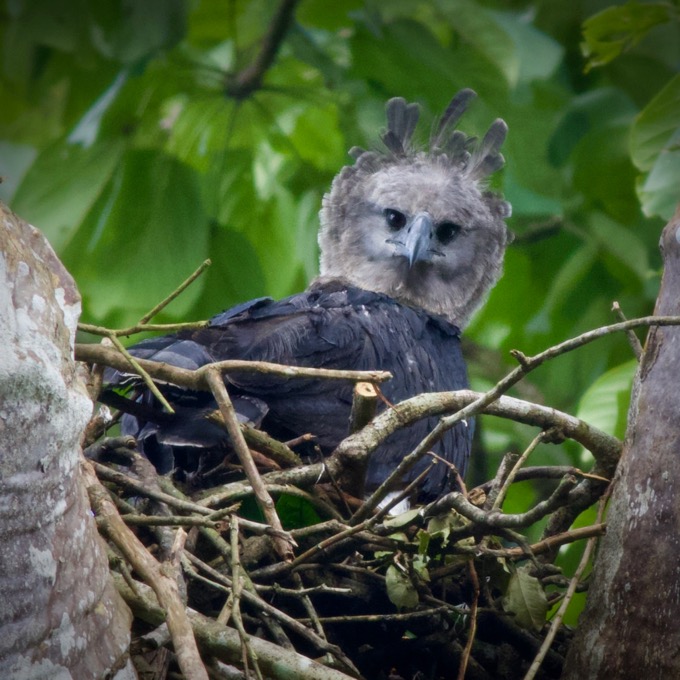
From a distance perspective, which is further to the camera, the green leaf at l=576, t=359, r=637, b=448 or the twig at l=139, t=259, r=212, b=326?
the green leaf at l=576, t=359, r=637, b=448

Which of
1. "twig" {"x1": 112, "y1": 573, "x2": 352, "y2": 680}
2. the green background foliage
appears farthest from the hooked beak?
"twig" {"x1": 112, "y1": 573, "x2": 352, "y2": 680}

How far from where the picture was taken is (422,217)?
4.30m

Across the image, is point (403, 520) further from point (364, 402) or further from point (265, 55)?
point (265, 55)

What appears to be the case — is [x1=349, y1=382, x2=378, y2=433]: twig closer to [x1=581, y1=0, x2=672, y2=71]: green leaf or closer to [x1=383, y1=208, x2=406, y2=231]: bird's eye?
[x1=581, y1=0, x2=672, y2=71]: green leaf

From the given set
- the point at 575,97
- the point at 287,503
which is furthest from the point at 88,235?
the point at 575,97

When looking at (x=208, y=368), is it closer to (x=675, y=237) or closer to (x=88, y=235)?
(x=675, y=237)

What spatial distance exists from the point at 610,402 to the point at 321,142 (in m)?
1.97

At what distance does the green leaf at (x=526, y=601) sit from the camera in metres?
2.46

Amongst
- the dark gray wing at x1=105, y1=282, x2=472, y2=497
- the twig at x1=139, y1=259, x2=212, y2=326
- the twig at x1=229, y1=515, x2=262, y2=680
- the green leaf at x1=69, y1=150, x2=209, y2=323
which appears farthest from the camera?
the green leaf at x1=69, y1=150, x2=209, y2=323

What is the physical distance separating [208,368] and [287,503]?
0.49 meters

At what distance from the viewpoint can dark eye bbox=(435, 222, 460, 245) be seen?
444 centimetres

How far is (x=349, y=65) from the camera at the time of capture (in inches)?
187

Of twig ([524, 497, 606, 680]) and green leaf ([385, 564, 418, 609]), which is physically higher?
twig ([524, 497, 606, 680])

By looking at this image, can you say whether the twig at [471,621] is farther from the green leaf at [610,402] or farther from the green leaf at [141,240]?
the green leaf at [141,240]
